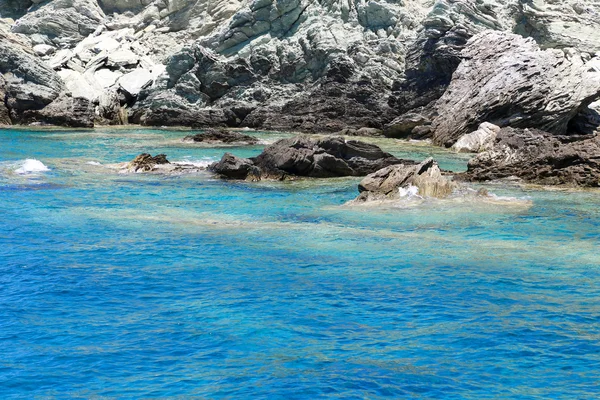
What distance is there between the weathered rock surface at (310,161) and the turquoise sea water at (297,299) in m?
4.06

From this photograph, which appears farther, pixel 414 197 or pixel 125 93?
pixel 125 93

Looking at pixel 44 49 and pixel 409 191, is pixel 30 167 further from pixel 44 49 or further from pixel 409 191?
pixel 44 49

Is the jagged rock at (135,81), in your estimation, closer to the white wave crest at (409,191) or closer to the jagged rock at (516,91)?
the jagged rock at (516,91)

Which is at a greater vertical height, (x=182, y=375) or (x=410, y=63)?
(x=410, y=63)

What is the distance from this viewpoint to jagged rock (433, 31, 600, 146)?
97.9 feet

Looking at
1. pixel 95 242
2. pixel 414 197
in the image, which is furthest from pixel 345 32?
pixel 95 242

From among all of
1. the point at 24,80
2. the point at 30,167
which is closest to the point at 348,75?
the point at 24,80

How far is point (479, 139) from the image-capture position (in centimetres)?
2881

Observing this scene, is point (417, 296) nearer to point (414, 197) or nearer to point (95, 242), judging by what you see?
point (95, 242)

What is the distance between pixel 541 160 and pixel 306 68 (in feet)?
77.7

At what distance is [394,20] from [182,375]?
3742 centimetres

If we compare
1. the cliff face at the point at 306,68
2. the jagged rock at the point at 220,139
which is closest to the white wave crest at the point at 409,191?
the jagged rock at the point at 220,139

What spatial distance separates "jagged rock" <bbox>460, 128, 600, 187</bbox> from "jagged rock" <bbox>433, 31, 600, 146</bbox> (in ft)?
30.3

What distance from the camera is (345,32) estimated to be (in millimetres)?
41594
